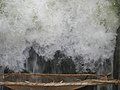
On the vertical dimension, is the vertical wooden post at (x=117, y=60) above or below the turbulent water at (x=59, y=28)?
below

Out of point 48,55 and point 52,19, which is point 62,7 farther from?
point 48,55

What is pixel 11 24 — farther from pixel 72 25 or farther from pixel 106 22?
pixel 106 22

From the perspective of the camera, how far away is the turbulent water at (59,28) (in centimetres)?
187

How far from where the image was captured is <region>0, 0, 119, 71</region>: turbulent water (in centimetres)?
187

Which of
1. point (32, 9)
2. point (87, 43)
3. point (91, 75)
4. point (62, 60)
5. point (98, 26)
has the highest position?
point (32, 9)

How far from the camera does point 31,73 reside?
1957 millimetres

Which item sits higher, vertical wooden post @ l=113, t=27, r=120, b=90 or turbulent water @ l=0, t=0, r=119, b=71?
turbulent water @ l=0, t=0, r=119, b=71

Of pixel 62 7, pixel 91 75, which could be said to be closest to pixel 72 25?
pixel 62 7

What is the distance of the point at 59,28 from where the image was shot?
188cm

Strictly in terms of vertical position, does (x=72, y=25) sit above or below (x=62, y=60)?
above

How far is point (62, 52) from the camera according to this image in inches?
76.0

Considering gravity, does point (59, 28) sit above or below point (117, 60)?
above

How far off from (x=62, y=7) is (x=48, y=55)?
381 mm

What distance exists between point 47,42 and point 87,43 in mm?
303
